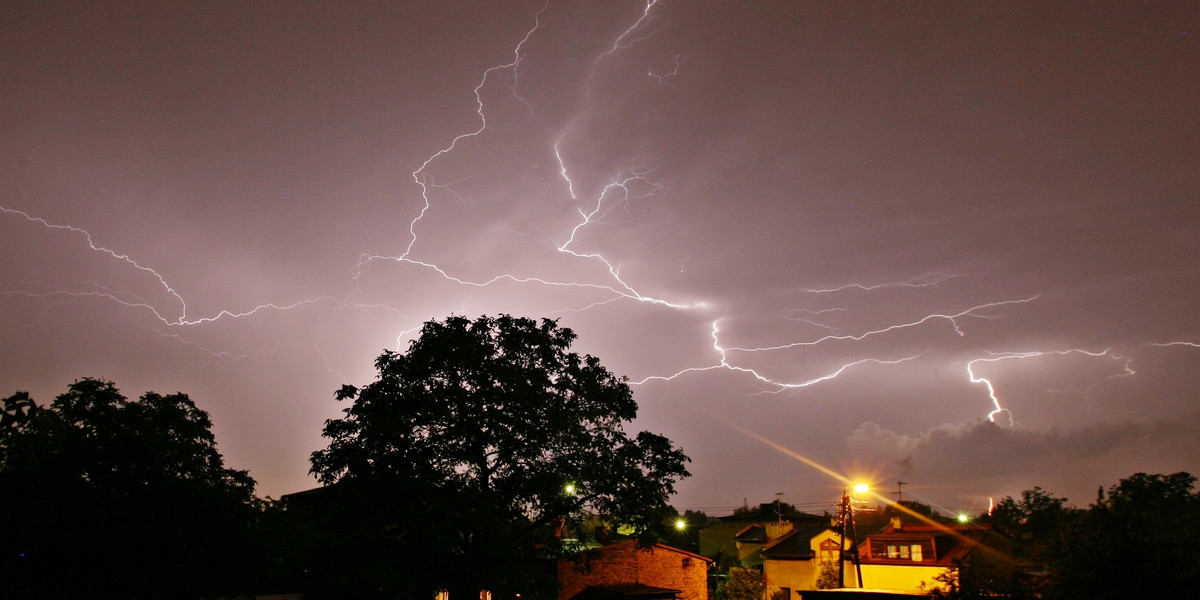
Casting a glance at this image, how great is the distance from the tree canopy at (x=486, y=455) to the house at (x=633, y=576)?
11.2 m

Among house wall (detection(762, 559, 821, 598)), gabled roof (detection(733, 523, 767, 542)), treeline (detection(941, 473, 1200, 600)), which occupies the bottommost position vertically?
house wall (detection(762, 559, 821, 598))

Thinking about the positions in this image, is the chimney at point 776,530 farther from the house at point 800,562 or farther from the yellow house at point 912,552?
the yellow house at point 912,552

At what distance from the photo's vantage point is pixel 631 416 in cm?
1936

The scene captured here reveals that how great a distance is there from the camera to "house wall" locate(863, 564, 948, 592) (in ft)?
105

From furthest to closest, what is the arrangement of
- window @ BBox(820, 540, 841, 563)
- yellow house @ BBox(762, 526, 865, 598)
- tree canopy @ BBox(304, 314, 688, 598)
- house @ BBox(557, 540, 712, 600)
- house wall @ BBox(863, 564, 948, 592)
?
window @ BBox(820, 540, 841, 563) < yellow house @ BBox(762, 526, 865, 598) < house wall @ BBox(863, 564, 948, 592) < house @ BBox(557, 540, 712, 600) < tree canopy @ BBox(304, 314, 688, 598)

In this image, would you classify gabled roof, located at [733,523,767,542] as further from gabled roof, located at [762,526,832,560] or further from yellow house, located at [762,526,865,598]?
yellow house, located at [762,526,865,598]

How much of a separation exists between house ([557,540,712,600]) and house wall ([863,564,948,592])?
10007 millimetres

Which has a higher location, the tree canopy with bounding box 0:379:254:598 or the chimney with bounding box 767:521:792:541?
the tree canopy with bounding box 0:379:254:598

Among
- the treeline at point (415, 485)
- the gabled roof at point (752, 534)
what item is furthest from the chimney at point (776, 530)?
the treeline at point (415, 485)

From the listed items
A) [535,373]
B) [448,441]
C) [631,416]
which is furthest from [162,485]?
[631,416]

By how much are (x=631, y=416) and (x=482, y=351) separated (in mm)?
4875

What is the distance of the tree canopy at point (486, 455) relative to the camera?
1661cm

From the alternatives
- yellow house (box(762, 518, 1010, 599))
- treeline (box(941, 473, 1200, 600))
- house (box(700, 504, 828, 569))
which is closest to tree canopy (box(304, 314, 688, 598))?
treeline (box(941, 473, 1200, 600))

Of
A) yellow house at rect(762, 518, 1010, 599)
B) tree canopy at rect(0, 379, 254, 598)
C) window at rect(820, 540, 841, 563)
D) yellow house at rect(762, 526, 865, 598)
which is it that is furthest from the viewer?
window at rect(820, 540, 841, 563)
